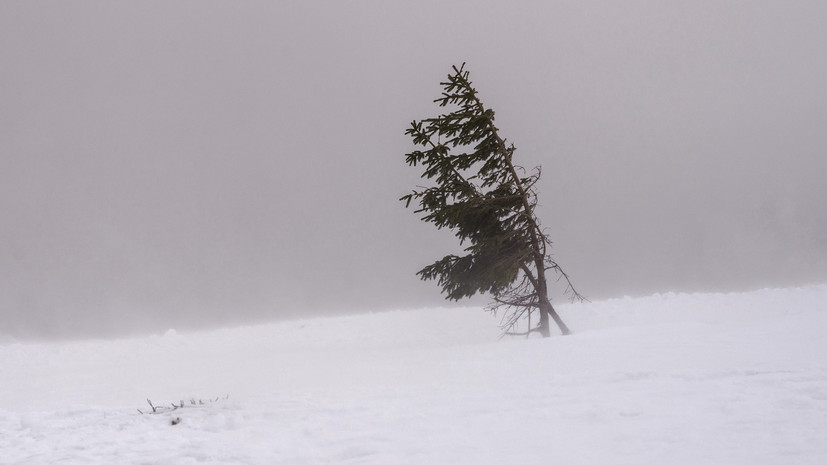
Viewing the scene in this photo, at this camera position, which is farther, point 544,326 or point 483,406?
point 544,326

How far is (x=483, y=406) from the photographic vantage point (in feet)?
21.3

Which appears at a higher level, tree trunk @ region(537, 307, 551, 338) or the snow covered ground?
tree trunk @ region(537, 307, 551, 338)

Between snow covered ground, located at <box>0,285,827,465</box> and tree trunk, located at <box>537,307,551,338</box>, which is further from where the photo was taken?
tree trunk, located at <box>537,307,551,338</box>

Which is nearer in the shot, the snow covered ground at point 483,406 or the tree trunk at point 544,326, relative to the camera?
the snow covered ground at point 483,406

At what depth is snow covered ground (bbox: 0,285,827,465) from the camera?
16.3 ft

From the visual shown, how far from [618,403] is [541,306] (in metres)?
8.02

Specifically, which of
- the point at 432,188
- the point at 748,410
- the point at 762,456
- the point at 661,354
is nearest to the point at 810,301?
the point at 661,354

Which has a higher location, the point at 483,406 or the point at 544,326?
the point at 544,326

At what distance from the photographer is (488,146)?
1391 cm

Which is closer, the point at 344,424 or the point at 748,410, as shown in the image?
the point at 748,410

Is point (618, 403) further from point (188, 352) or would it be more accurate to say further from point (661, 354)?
point (188, 352)

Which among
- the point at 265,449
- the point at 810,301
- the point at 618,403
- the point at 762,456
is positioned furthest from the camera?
the point at 810,301

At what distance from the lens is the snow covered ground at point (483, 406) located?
496 centimetres

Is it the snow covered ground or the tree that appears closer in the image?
the snow covered ground
